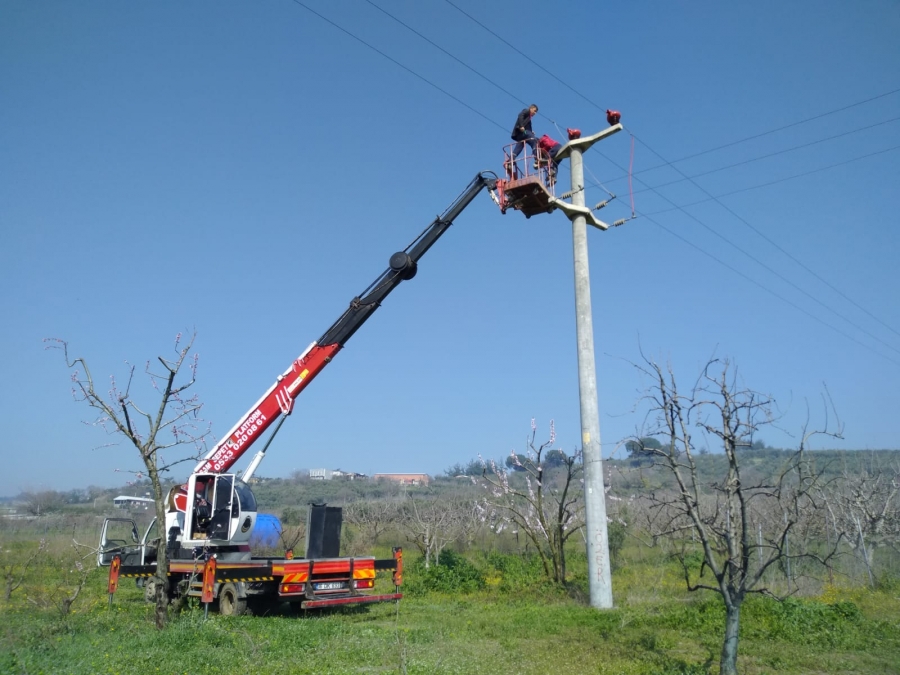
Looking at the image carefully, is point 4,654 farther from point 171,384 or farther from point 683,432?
point 683,432

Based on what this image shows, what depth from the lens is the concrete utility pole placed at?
13633 millimetres

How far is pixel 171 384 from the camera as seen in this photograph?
34.7 feet

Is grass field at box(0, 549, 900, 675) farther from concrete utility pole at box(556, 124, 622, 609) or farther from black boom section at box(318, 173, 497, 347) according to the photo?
black boom section at box(318, 173, 497, 347)

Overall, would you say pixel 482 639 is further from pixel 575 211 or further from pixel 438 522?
pixel 438 522

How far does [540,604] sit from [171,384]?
8934 mm

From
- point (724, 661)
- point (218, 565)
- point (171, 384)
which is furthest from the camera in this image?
point (218, 565)

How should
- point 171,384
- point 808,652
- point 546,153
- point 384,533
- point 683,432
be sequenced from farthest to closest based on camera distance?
1. point 384,533
2. point 546,153
3. point 171,384
4. point 808,652
5. point 683,432

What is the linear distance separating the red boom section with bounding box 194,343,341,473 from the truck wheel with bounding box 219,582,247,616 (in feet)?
9.30

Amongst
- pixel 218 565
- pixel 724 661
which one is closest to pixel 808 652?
pixel 724 661

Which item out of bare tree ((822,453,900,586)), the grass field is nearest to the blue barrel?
the grass field

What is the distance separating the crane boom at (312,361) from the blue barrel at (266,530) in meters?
4.07

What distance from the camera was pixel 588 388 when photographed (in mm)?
14445

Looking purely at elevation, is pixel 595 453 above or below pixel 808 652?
above

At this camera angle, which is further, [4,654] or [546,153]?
[546,153]
